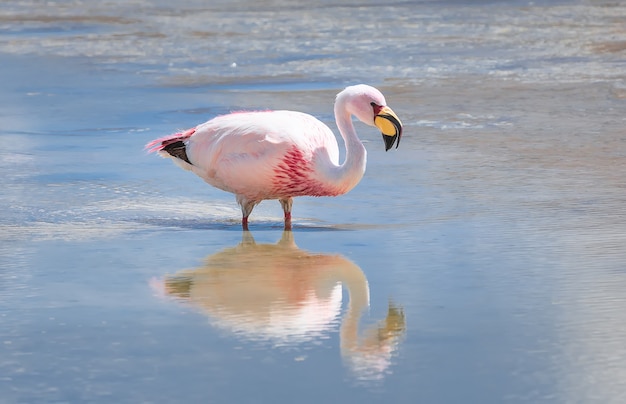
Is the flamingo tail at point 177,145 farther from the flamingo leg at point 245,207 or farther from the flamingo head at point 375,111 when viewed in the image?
the flamingo head at point 375,111

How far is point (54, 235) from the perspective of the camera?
6.98 metres

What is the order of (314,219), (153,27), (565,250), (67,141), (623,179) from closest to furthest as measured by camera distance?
(565,250) → (314,219) → (623,179) → (67,141) → (153,27)

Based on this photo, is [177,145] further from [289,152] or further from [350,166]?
[350,166]

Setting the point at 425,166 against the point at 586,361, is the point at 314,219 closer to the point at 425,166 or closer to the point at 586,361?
the point at 425,166

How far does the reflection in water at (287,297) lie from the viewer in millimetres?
4934

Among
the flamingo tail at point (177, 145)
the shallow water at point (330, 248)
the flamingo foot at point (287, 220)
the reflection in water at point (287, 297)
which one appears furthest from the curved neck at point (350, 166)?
the flamingo tail at point (177, 145)

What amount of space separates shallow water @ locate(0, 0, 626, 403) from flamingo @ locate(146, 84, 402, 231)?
9.0 inches

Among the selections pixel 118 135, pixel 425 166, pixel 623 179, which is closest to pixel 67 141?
pixel 118 135

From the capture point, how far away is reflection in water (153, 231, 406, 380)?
493 cm

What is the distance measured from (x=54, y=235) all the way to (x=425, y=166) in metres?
2.81

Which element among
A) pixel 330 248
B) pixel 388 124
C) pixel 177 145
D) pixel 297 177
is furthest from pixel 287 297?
pixel 177 145

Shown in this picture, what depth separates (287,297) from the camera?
5.61 m

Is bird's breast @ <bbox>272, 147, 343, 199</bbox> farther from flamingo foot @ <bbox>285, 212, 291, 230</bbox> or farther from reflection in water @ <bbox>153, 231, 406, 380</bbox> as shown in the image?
reflection in water @ <bbox>153, 231, 406, 380</bbox>

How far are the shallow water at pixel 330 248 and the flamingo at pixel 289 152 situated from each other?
0.75 ft
